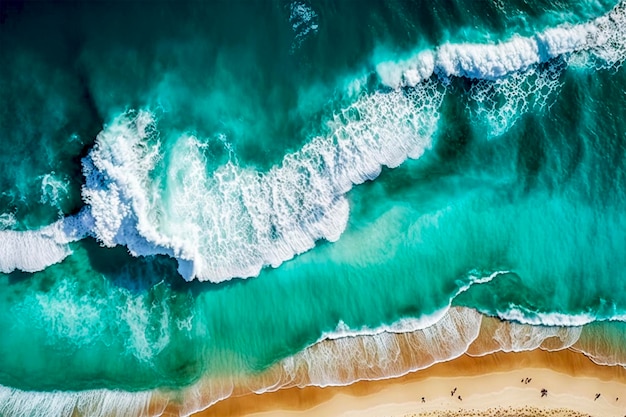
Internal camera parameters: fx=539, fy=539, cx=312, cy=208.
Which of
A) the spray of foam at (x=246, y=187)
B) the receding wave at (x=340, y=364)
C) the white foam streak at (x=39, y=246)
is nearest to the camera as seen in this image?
the spray of foam at (x=246, y=187)

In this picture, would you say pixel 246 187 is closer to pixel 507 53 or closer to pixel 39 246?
pixel 39 246

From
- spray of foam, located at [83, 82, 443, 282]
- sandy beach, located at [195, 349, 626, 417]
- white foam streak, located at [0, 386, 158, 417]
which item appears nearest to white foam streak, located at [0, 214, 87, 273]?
spray of foam, located at [83, 82, 443, 282]

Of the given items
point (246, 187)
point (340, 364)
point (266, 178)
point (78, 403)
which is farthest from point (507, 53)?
point (78, 403)

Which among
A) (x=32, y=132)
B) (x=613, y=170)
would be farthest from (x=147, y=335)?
(x=613, y=170)

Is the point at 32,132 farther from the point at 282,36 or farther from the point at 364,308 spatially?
the point at 364,308

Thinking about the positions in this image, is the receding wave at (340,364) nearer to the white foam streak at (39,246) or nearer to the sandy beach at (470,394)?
the sandy beach at (470,394)

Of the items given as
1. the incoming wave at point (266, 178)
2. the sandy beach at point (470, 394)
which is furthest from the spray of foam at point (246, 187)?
the sandy beach at point (470, 394)

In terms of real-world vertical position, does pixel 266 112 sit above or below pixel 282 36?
below
